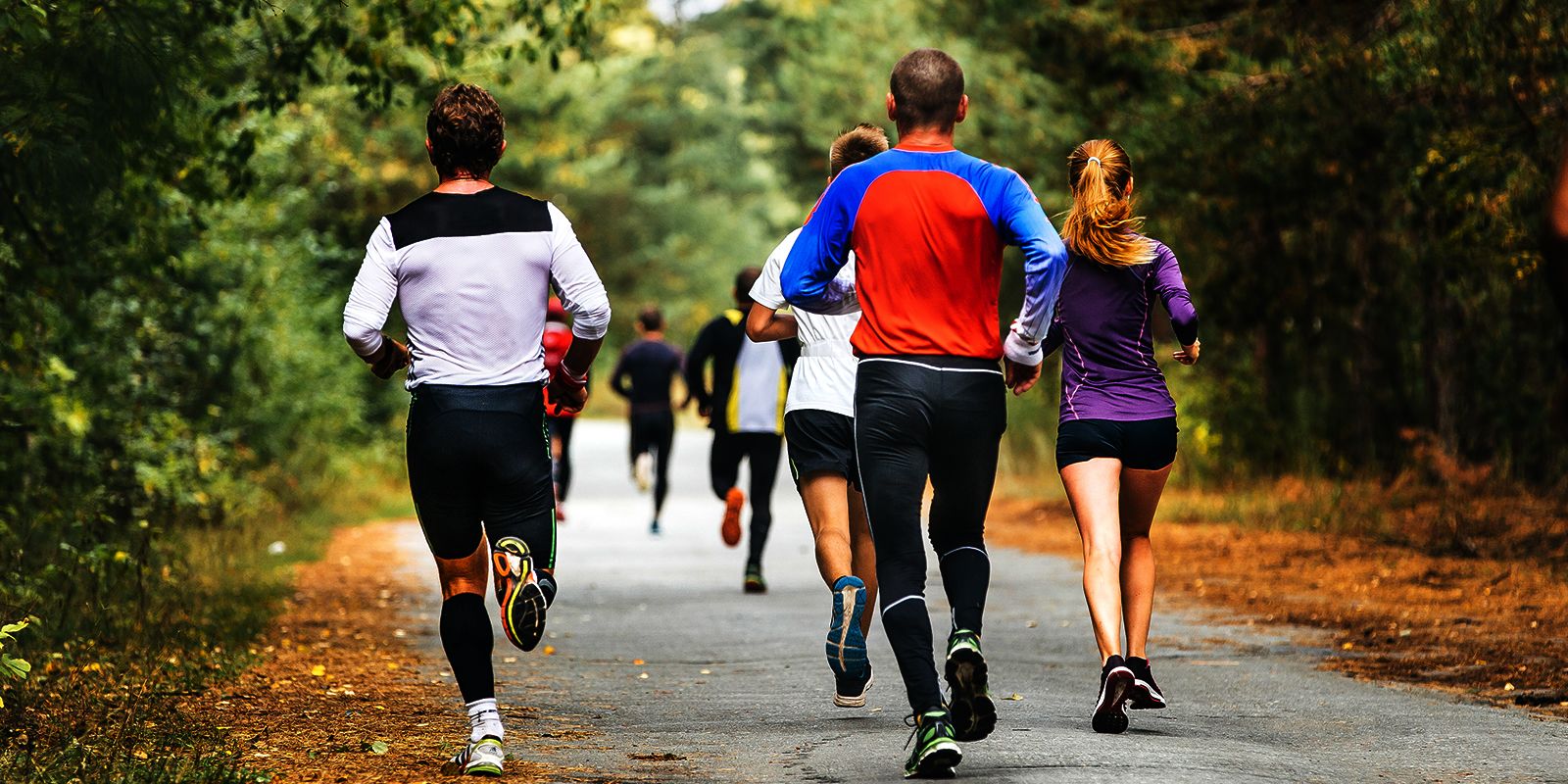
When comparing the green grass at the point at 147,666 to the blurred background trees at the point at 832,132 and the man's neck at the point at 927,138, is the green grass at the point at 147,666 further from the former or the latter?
the man's neck at the point at 927,138

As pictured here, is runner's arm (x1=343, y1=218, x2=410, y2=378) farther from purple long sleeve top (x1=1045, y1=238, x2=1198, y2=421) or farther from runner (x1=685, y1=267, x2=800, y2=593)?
runner (x1=685, y1=267, x2=800, y2=593)

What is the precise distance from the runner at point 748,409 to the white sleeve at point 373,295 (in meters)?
6.56

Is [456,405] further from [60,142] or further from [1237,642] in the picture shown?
[1237,642]

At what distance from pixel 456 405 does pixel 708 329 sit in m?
7.37

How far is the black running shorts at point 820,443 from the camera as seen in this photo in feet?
23.5

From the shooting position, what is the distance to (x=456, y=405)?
5840 millimetres

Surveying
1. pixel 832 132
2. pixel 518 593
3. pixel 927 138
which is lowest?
pixel 518 593

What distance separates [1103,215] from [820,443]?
4.31 feet

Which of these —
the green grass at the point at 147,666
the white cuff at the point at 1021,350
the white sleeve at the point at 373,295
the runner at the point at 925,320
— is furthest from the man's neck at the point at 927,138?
the green grass at the point at 147,666

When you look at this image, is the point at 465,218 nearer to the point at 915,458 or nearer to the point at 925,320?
the point at 925,320

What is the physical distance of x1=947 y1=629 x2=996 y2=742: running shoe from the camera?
5.68 meters

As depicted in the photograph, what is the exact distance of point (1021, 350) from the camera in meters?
5.99

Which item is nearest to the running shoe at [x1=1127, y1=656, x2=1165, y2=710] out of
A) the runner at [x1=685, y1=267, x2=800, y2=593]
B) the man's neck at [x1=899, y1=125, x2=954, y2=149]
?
the man's neck at [x1=899, y1=125, x2=954, y2=149]

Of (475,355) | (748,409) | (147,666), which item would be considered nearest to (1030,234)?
(475,355)
